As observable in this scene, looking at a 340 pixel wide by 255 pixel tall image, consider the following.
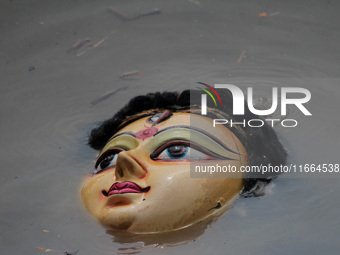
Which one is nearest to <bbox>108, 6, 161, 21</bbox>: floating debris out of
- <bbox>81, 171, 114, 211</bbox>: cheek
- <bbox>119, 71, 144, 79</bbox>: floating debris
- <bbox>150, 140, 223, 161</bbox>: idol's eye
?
<bbox>119, 71, 144, 79</bbox>: floating debris

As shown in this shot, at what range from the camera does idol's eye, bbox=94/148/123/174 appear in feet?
15.9

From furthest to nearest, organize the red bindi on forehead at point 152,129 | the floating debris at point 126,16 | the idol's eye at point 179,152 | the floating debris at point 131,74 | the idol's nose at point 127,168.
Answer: the floating debris at point 126,16
the floating debris at point 131,74
the red bindi on forehead at point 152,129
the idol's eye at point 179,152
the idol's nose at point 127,168

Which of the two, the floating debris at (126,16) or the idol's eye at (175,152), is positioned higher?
the floating debris at (126,16)

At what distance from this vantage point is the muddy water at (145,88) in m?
4.72

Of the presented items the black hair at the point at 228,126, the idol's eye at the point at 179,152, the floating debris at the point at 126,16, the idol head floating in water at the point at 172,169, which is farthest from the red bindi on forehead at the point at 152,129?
the floating debris at the point at 126,16

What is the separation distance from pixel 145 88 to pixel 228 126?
165cm

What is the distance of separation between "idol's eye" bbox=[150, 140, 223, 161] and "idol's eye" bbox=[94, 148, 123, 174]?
14.6 inches

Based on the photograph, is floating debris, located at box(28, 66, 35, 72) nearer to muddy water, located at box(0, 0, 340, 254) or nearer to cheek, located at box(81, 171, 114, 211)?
muddy water, located at box(0, 0, 340, 254)

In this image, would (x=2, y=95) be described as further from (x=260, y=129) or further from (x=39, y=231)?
(x=260, y=129)

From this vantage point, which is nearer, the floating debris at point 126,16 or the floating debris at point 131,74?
the floating debris at point 131,74

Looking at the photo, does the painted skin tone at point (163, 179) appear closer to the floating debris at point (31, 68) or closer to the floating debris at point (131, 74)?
the floating debris at point (131, 74)

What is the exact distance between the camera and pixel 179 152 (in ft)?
15.2

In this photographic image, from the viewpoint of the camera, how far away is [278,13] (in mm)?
7266

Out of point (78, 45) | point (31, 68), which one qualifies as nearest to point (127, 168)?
point (31, 68)
